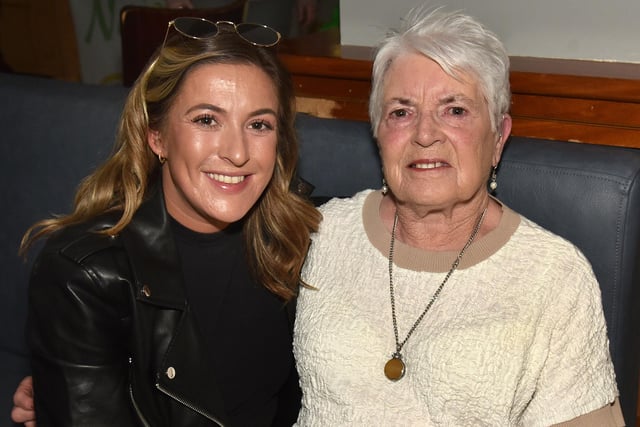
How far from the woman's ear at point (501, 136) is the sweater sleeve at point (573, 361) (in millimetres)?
301

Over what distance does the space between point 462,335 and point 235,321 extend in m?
0.55

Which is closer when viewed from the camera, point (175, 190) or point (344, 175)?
point (175, 190)

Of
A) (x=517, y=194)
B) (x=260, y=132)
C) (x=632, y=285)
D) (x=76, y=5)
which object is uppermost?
(x=260, y=132)

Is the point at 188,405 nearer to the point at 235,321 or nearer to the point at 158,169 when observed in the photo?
the point at 235,321

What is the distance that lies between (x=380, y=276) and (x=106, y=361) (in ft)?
1.97

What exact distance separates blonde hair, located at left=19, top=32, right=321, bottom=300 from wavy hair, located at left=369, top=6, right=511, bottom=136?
27 centimetres

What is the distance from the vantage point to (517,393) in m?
1.68

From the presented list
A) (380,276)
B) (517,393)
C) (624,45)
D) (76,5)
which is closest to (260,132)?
(380,276)

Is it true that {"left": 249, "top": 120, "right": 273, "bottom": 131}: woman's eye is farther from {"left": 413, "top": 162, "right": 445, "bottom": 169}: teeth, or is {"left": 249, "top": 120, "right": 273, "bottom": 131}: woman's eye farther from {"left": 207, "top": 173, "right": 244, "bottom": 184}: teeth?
{"left": 413, "top": 162, "right": 445, "bottom": 169}: teeth

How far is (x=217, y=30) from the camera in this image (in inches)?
71.1

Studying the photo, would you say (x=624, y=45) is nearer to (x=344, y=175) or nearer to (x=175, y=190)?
(x=344, y=175)

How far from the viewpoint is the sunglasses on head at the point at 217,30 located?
1.78 meters

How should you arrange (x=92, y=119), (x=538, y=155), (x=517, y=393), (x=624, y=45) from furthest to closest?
1. (x=92, y=119)
2. (x=624, y=45)
3. (x=538, y=155)
4. (x=517, y=393)

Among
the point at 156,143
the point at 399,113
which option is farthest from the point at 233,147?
the point at 399,113
